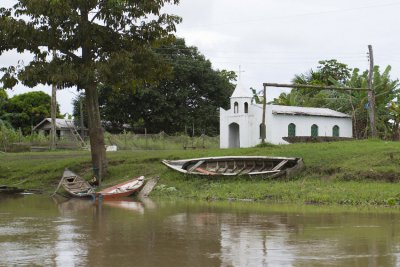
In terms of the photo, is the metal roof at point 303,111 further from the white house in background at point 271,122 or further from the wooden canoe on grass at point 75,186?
the wooden canoe on grass at point 75,186

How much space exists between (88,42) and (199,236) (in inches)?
561

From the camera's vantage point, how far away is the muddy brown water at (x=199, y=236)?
10281 mm

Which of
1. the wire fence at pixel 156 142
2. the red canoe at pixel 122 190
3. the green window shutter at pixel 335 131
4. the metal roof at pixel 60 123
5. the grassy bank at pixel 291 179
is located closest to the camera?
the grassy bank at pixel 291 179

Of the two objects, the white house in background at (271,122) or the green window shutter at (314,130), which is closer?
the white house in background at (271,122)

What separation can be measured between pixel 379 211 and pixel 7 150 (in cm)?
3288

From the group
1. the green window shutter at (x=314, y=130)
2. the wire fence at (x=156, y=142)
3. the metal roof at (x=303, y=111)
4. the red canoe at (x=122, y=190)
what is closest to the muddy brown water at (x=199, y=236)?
the red canoe at (x=122, y=190)

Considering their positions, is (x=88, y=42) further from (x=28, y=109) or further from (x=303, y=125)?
(x=28, y=109)

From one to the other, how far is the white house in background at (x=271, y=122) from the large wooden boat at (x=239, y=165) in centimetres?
1400

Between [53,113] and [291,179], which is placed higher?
[53,113]

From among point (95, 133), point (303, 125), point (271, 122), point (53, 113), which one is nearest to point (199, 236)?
point (95, 133)

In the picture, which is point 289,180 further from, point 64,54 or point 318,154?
point 64,54

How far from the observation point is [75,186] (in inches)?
976

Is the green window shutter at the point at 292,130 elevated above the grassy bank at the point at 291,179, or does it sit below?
above

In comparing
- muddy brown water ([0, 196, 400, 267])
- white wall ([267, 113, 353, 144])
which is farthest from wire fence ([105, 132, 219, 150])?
muddy brown water ([0, 196, 400, 267])
